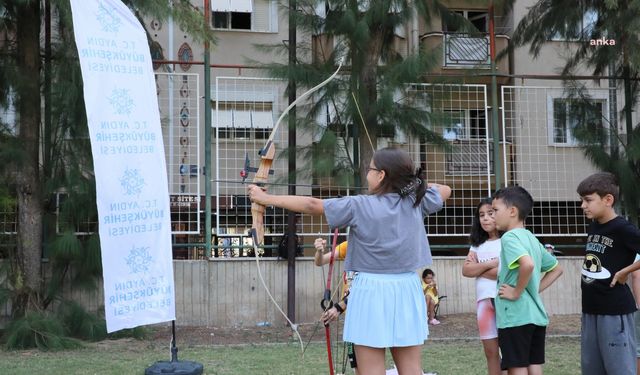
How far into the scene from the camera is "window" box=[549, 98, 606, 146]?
36.3 feet

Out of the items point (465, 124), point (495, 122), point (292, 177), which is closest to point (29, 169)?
point (292, 177)

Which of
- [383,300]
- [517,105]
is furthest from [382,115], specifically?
[383,300]

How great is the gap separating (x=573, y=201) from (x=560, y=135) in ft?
3.51

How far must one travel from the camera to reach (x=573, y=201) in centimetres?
1162

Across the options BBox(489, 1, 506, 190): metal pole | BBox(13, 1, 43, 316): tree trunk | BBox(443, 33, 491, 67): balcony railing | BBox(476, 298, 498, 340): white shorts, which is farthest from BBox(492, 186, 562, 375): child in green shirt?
BBox(443, 33, 491, 67): balcony railing

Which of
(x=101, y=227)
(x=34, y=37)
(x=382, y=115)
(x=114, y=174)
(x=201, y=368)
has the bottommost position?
(x=201, y=368)

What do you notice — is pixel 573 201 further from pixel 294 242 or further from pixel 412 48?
pixel 294 242

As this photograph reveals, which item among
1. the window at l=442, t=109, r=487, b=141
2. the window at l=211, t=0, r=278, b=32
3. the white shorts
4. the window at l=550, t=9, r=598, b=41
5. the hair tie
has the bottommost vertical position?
the white shorts

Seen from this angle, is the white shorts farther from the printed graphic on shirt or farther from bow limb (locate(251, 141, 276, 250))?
bow limb (locate(251, 141, 276, 250))

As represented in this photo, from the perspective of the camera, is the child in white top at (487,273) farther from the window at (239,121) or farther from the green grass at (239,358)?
the window at (239,121)

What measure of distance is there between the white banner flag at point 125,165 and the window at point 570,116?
7105mm

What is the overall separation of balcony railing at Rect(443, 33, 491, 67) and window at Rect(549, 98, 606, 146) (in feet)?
6.54

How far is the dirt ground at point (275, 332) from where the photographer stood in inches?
344

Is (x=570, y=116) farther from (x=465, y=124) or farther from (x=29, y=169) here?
(x=29, y=169)
